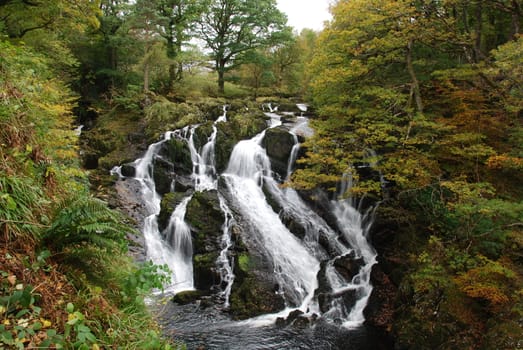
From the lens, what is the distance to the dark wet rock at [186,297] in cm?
875

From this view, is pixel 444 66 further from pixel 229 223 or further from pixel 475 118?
pixel 229 223

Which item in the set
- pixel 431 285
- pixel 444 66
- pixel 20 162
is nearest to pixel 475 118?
pixel 444 66

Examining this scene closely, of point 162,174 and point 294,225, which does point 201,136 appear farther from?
point 294,225

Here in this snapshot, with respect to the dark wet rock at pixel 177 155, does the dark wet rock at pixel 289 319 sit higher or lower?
lower

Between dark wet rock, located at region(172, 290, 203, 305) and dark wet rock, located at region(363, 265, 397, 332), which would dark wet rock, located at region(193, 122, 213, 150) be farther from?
dark wet rock, located at region(363, 265, 397, 332)

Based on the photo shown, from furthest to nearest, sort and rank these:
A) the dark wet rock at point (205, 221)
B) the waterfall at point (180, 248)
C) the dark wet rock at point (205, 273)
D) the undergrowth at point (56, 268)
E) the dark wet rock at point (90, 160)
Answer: the dark wet rock at point (90, 160) < the dark wet rock at point (205, 221) < the waterfall at point (180, 248) < the dark wet rock at point (205, 273) < the undergrowth at point (56, 268)

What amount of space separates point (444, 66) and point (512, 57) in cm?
468

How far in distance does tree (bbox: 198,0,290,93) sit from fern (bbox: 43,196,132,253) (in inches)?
843

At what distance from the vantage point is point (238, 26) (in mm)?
23031

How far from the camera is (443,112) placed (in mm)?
10102

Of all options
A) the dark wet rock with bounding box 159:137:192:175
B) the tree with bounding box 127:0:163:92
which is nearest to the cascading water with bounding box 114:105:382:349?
the dark wet rock with bounding box 159:137:192:175

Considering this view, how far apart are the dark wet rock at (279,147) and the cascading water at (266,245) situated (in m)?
0.23

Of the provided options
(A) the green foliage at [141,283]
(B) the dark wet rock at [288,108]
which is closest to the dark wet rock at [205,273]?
(A) the green foliage at [141,283]

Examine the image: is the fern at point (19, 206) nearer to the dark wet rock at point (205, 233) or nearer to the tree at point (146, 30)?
the dark wet rock at point (205, 233)
